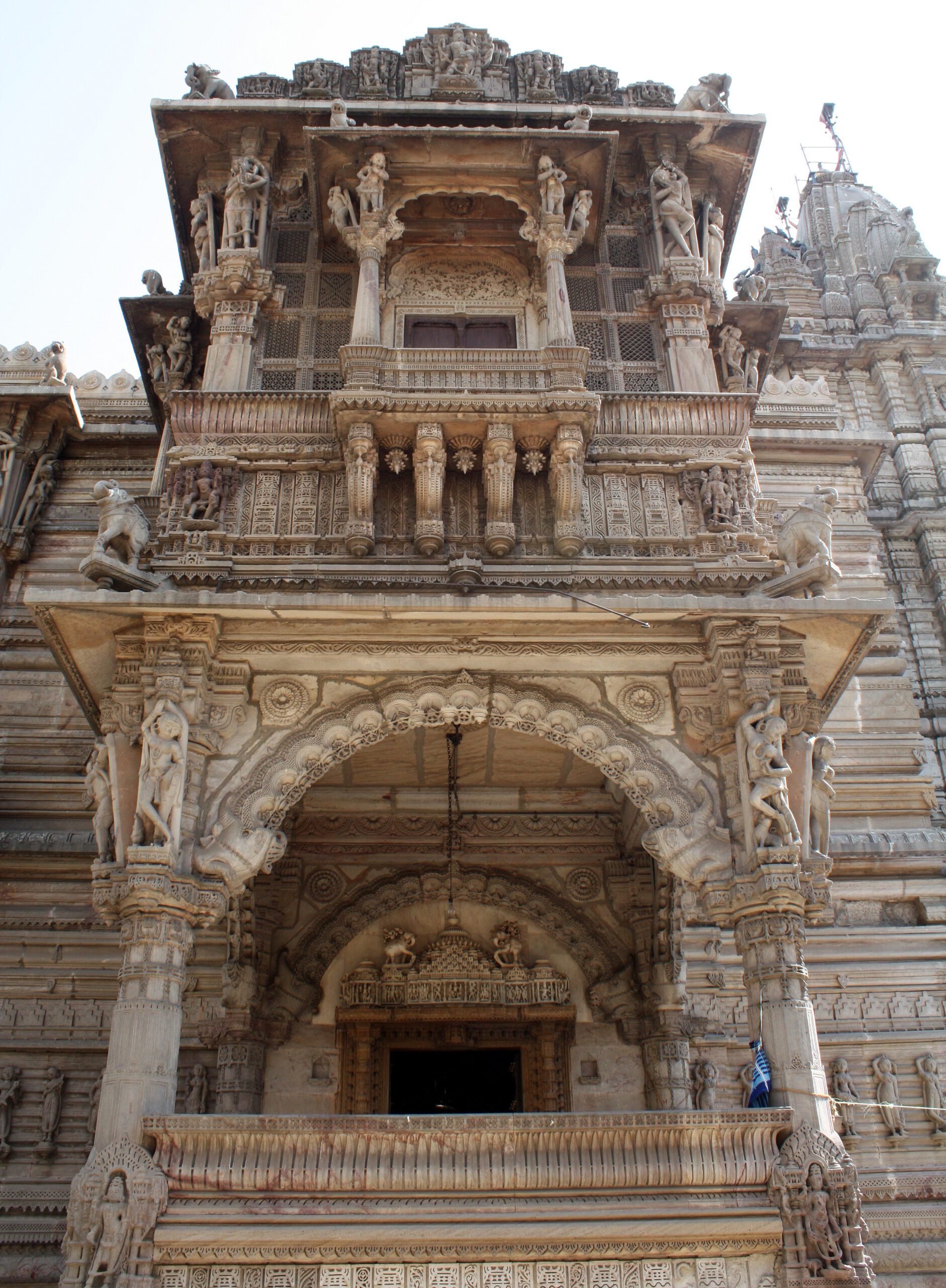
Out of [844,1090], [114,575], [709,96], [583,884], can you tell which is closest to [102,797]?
[114,575]

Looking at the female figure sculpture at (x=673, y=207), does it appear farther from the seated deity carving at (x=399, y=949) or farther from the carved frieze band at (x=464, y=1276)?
the carved frieze band at (x=464, y=1276)

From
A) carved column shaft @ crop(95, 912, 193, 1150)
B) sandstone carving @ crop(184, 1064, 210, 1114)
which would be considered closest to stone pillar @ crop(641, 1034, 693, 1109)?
sandstone carving @ crop(184, 1064, 210, 1114)

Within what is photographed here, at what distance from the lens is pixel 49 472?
15.2m

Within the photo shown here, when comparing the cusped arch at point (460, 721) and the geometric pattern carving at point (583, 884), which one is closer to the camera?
the cusped arch at point (460, 721)

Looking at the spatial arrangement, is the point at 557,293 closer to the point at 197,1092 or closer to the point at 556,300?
the point at 556,300

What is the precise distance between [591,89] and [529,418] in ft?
18.9

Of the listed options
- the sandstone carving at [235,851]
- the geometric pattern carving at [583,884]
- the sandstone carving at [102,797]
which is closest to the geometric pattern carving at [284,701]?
the sandstone carving at [235,851]

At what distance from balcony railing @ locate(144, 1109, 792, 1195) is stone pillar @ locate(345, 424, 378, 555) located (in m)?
5.28

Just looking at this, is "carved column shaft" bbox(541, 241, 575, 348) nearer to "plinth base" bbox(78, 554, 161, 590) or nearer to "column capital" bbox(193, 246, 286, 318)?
"column capital" bbox(193, 246, 286, 318)

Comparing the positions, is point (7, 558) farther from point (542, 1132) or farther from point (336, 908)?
point (542, 1132)

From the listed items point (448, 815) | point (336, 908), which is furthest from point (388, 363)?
point (336, 908)

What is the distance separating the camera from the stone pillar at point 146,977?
25.3ft

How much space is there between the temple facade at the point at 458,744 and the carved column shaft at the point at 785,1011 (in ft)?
0.11

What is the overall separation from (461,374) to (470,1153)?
23.8 feet
